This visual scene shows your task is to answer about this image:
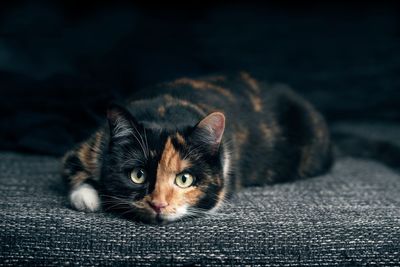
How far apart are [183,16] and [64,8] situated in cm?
46

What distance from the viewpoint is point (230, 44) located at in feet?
6.57

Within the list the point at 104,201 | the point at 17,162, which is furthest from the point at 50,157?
the point at 104,201

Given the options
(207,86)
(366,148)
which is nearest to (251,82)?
(207,86)

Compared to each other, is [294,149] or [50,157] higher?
[294,149]

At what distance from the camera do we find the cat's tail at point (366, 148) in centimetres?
174

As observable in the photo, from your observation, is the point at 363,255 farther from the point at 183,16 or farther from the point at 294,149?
the point at 183,16

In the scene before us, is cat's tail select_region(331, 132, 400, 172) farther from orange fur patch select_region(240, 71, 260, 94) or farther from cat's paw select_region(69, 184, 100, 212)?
cat's paw select_region(69, 184, 100, 212)

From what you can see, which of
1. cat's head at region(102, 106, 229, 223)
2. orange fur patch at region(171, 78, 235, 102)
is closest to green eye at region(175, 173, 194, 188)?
cat's head at region(102, 106, 229, 223)

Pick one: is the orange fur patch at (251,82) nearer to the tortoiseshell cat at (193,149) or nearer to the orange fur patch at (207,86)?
the tortoiseshell cat at (193,149)

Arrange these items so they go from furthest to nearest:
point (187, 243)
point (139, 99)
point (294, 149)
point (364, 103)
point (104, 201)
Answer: point (364, 103)
point (294, 149)
point (139, 99)
point (104, 201)
point (187, 243)

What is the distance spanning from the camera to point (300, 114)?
1680 millimetres

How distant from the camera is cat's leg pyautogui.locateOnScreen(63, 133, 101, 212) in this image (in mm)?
1148

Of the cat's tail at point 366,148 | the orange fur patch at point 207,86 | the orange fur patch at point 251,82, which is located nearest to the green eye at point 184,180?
the orange fur patch at point 207,86

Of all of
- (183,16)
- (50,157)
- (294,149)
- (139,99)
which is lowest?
(50,157)
